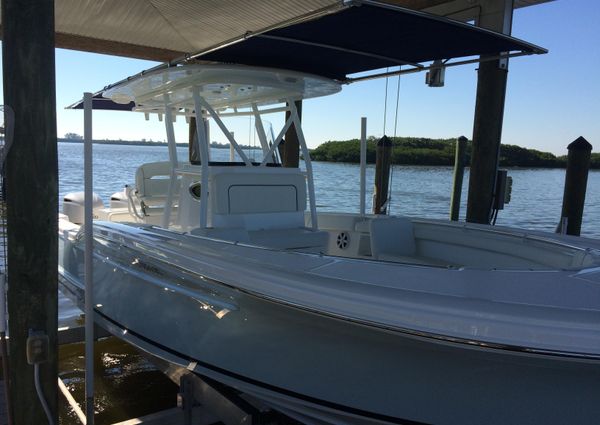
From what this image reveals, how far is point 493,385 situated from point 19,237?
6.95 feet

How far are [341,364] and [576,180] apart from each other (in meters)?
5.60

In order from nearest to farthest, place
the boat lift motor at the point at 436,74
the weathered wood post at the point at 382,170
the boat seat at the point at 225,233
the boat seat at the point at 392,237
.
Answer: the boat seat at the point at 225,233
the boat lift motor at the point at 436,74
the boat seat at the point at 392,237
the weathered wood post at the point at 382,170

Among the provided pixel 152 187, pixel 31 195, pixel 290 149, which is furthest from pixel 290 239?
pixel 290 149

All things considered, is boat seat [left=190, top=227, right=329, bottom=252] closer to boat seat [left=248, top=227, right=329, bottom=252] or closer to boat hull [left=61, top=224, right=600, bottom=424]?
boat seat [left=248, top=227, right=329, bottom=252]

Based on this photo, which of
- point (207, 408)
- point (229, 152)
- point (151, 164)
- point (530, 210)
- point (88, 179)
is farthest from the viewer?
point (530, 210)

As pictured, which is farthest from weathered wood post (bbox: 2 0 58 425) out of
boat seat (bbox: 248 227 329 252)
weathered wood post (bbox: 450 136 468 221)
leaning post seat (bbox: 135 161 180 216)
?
weathered wood post (bbox: 450 136 468 221)

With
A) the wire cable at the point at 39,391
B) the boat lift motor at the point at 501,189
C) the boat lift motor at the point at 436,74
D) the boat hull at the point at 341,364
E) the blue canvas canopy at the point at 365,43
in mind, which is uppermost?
the blue canvas canopy at the point at 365,43

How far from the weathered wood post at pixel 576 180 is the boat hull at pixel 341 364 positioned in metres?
5.18

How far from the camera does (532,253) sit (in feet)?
10.4

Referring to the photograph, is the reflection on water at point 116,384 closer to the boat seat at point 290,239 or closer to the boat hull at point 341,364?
the boat hull at point 341,364

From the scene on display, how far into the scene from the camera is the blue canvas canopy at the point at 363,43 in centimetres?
267

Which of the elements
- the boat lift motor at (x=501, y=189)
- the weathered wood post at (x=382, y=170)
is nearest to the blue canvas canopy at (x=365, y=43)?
the boat lift motor at (x=501, y=189)

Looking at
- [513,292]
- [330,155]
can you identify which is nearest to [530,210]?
[330,155]

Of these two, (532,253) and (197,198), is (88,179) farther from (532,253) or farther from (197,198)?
(532,253)
